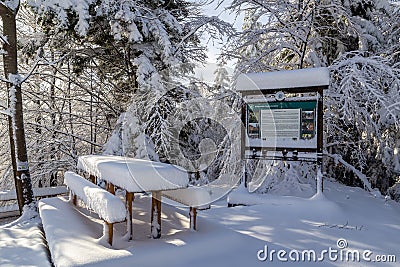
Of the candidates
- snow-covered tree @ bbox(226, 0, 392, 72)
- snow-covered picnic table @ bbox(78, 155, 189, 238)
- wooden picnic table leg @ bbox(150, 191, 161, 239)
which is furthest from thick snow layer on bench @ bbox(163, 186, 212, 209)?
snow-covered tree @ bbox(226, 0, 392, 72)

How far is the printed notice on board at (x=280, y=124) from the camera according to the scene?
5.09 metres

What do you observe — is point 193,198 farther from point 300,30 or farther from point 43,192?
point 300,30

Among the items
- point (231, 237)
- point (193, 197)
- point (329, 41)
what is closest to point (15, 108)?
point (193, 197)

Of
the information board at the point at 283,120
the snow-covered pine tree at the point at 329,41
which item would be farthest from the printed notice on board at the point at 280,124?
the snow-covered pine tree at the point at 329,41

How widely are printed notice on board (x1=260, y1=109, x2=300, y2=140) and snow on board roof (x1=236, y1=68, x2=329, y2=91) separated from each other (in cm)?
43

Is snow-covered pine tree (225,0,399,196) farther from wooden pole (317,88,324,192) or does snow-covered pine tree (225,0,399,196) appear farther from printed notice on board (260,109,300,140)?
printed notice on board (260,109,300,140)

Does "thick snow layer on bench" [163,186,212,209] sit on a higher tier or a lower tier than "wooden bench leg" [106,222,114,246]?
higher

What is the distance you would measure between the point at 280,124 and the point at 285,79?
77 cm

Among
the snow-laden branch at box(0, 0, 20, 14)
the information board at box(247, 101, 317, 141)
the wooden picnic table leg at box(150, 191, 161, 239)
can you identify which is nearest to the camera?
the wooden picnic table leg at box(150, 191, 161, 239)

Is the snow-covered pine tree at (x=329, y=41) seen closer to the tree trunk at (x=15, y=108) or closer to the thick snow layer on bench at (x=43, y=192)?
the tree trunk at (x=15, y=108)

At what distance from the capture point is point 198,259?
306 centimetres

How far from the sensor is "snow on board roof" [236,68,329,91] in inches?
190

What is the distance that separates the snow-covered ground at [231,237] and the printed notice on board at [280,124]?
111 centimetres

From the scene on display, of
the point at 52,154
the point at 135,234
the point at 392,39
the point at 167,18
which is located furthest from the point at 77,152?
the point at 392,39
